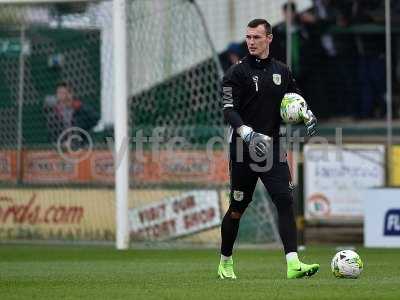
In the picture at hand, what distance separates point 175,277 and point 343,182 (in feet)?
25.8

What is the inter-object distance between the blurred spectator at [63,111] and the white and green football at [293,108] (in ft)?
28.1

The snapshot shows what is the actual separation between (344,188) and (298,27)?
10.5ft

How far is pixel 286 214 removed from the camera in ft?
33.6

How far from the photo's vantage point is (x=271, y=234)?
1791 cm

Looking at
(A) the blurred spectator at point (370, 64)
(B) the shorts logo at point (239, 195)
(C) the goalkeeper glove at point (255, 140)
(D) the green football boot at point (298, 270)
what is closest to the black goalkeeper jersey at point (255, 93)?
(C) the goalkeeper glove at point (255, 140)

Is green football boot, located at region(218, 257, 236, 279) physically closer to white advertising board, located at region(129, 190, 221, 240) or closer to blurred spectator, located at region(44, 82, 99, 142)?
white advertising board, located at region(129, 190, 221, 240)

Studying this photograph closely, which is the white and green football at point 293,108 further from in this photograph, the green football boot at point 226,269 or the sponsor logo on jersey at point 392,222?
the sponsor logo on jersey at point 392,222

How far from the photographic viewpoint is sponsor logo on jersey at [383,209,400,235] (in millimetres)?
16922

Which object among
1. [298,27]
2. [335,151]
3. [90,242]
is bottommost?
[90,242]

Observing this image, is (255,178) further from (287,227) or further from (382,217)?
(382,217)

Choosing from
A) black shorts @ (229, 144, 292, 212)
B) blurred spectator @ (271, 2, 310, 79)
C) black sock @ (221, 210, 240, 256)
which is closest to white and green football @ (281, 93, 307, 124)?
black shorts @ (229, 144, 292, 212)

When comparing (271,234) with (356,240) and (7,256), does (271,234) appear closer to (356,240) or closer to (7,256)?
(356,240)

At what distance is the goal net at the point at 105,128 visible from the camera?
18.0m

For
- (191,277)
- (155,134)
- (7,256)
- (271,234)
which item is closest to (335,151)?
(271,234)
